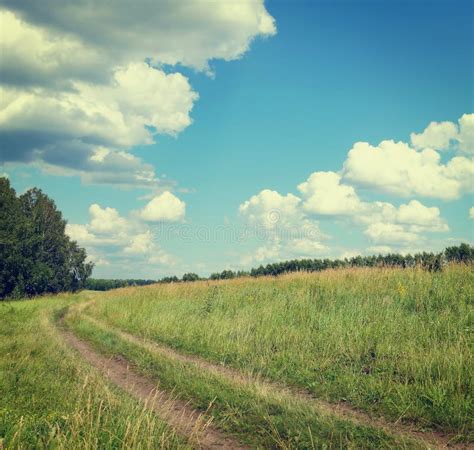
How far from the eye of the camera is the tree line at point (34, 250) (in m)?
45.2

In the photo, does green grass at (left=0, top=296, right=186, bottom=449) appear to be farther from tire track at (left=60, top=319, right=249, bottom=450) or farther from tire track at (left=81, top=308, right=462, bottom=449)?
tire track at (left=81, top=308, right=462, bottom=449)

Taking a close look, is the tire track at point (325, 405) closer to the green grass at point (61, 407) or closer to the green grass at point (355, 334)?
the green grass at point (355, 334)

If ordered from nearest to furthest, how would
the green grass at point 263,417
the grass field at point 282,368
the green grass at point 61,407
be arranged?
the green grass at point 61,407
the green grass at point 263,417
the grass field at point 282,368

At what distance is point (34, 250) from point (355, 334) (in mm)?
51187

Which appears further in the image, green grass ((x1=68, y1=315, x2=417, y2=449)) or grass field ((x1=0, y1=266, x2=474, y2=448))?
grass field ((x1=0, y1=266, x2=474, y2=448))

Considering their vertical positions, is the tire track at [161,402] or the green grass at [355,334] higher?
the green grass at [355,334]

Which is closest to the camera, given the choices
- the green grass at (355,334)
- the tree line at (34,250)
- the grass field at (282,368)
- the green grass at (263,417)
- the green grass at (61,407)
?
the green grass at (61,407)

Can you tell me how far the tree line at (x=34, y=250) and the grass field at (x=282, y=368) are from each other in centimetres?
3164

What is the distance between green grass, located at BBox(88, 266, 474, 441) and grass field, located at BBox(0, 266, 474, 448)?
0.04m

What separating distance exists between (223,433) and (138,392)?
2.75 m

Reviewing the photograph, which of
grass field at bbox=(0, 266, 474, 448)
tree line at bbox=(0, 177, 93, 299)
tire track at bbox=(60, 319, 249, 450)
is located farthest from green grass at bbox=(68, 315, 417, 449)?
tree line at bbox=(0, 177, 93, 299)

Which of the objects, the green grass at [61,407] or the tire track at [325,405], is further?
the tire track at [325,405]

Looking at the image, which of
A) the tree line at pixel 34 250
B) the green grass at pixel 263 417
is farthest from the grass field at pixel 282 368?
the tree line at pixel 34 250

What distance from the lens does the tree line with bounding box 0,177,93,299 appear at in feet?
148
